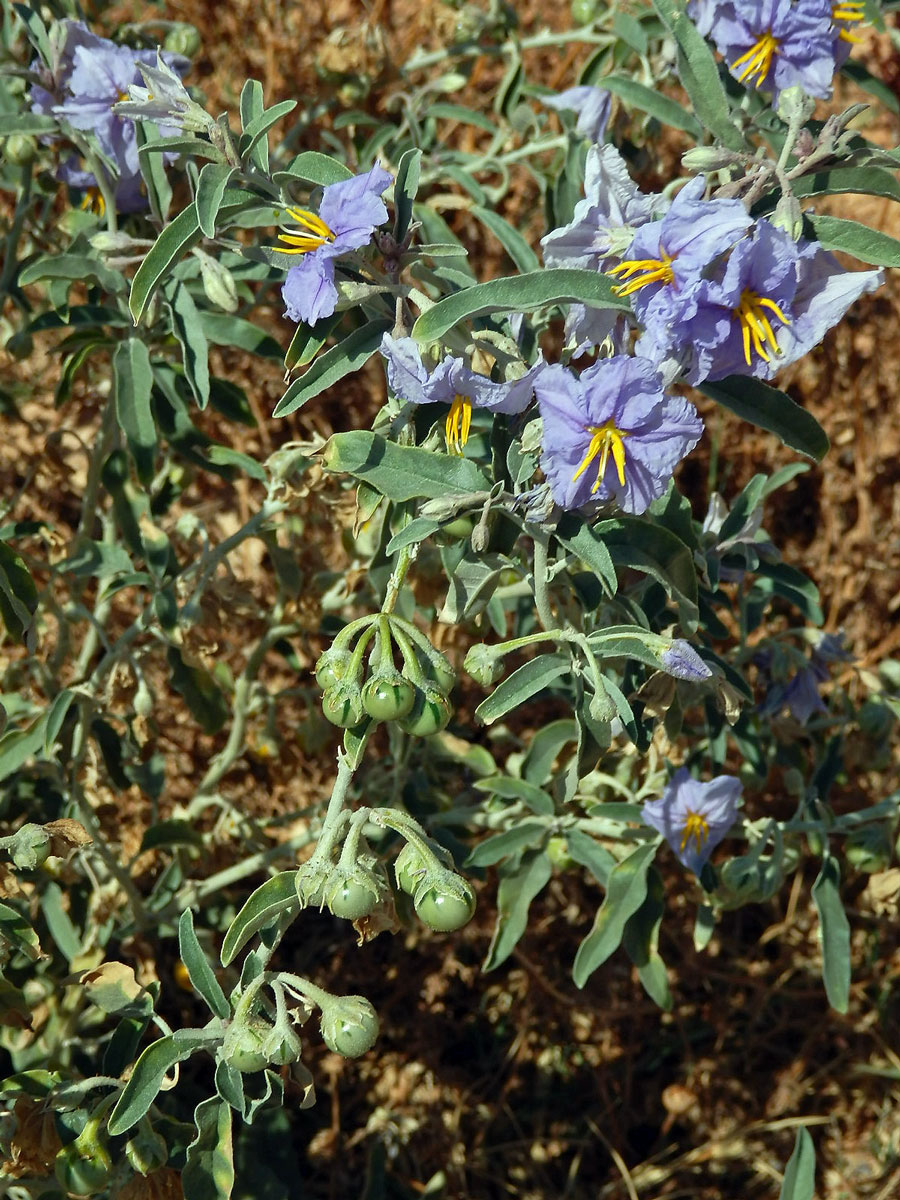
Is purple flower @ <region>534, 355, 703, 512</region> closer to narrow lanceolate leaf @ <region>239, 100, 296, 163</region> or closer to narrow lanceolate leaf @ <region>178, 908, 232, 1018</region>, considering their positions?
narrow lanceolate leaf @ <region>239, 100, 296, 163</region>

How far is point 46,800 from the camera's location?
2.17 meters

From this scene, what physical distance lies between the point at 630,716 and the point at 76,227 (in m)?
1.21

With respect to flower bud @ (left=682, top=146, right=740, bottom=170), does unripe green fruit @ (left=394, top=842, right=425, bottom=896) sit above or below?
below

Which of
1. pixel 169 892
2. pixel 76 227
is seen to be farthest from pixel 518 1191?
pixel 76 227

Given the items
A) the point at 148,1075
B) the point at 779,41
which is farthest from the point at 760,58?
the point at 148,1075

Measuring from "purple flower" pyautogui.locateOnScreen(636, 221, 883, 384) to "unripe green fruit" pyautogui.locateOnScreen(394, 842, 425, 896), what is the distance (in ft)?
1.90

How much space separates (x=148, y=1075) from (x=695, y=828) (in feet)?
2.81

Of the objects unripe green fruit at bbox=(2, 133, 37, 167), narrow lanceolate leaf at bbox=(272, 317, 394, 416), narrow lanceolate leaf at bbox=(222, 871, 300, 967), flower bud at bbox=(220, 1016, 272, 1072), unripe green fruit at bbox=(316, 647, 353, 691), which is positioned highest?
unripe green fruit at bbox=(2, 133, 37, 167)

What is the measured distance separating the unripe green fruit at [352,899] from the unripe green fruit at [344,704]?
0.17m

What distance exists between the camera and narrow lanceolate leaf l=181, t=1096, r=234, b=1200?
1495 millimetres

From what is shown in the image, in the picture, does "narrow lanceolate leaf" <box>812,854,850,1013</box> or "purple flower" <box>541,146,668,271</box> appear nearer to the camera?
"purple flower" <box>541,146,668,271</box>

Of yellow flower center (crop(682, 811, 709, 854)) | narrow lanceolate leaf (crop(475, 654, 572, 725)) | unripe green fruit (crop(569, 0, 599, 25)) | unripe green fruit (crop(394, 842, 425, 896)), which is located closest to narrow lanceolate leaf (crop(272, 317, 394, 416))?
narrow lanceolate leaf (crop(475, 654, 572, 725))

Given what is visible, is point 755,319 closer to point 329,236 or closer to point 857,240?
point 857,240

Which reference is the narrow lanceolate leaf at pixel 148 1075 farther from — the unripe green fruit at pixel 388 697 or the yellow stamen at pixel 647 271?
the yellow stamen at pixel 647 271
